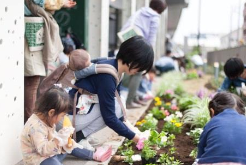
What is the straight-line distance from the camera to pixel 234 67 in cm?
531

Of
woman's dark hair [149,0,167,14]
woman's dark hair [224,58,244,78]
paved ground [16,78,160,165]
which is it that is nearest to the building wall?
woman's dark hair [149,0,167,14]

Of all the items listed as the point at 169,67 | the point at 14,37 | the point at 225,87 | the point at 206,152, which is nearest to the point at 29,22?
the point at 14,37

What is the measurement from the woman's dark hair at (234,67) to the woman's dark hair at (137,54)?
2.05 meters

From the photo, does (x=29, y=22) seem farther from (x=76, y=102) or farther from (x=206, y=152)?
(x=206, y=152)

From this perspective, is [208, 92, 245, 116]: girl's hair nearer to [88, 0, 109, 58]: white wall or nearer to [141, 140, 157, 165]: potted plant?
[141, 140, 157, 165]: potted plant

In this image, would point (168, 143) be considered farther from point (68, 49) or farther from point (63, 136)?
point (68, 49)

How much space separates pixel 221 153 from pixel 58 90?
1.23 meters

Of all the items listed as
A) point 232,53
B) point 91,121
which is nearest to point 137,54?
point 91,121

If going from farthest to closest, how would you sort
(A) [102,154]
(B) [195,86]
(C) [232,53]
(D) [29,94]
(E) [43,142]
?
1. (B) [195,86]
2. (C) [232,53]
3. (D) [29,94]
4. (A) [102,154]
5. (E) [43,142]

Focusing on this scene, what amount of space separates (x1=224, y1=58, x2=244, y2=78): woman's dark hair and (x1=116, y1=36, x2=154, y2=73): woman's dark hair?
2.05 meters

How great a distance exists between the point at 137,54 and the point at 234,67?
2228mm

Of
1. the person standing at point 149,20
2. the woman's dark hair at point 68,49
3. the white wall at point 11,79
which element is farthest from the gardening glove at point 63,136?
the person standing at point 149,20

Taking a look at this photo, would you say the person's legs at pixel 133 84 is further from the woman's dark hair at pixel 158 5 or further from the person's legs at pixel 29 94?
the person's legs at pixel 29 94

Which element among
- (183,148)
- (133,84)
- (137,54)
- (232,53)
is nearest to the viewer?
(137,54)
